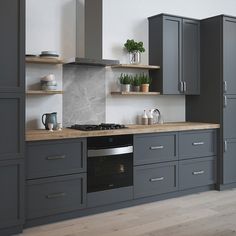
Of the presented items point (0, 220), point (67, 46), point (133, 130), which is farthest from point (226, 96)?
point (0, 220)

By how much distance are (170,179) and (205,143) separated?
0.70 m

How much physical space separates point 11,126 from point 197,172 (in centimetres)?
242

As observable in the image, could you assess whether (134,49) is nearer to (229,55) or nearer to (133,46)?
(133,46)

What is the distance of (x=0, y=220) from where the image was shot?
9.63 feet

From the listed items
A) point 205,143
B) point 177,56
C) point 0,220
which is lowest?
point 0,220

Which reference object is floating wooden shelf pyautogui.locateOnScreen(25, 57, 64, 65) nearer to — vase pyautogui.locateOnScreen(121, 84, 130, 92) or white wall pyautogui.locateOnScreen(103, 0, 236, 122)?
white wall pyautogui.locateOnScreen(103, 0, 236, 122)

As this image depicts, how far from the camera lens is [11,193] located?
117 inches

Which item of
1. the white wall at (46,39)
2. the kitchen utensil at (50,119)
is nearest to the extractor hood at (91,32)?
the white wall at (46,39)

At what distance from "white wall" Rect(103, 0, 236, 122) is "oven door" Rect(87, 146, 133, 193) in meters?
0.76

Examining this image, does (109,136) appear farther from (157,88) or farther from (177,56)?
(177,56)

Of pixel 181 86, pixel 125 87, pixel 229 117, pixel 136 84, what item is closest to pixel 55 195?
pixel 125 87

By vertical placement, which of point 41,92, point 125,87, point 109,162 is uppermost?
point 125,87

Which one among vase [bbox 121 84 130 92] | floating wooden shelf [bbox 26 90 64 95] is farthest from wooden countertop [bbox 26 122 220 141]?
vase [bbox 121 84 130 92]

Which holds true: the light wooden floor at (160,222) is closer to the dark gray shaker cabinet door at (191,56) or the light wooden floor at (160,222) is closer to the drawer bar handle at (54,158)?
the drawer bar handle at (54,158)
